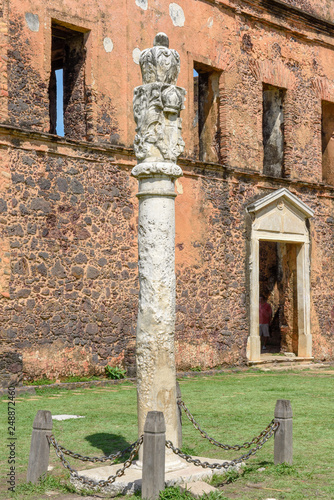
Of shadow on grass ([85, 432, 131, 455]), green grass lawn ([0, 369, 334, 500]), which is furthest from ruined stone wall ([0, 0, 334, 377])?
shadow on grass ([85, 432, 131, 455])

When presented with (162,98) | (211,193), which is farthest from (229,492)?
(211,193)

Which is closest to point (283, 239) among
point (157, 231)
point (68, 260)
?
point (68, 260)

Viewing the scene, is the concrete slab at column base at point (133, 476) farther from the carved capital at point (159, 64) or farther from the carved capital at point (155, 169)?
the carved capital at point (159, 64)

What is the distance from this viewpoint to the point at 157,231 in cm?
546

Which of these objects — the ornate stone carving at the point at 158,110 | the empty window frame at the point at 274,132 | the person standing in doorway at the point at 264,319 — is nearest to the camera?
the ornate stone carving at the point at 158,110

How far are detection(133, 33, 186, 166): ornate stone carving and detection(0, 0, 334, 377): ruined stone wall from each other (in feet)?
16.5

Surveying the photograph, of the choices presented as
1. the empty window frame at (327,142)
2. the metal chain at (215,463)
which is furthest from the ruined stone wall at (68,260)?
the empty window frame at (327,142)

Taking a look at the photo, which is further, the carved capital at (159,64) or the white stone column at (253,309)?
the white stone column at (253,309)

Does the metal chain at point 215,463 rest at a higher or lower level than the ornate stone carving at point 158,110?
lower

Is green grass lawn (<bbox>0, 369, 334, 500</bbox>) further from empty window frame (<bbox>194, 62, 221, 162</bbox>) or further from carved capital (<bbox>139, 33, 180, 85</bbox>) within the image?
empty window frame (<bbox>194, 62, 221, 162</bbox>)

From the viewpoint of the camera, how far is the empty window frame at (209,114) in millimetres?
13992

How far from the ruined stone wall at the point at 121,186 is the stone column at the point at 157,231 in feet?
16.6

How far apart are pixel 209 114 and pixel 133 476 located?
1019 cm

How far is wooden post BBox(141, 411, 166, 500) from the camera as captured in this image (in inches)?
179
